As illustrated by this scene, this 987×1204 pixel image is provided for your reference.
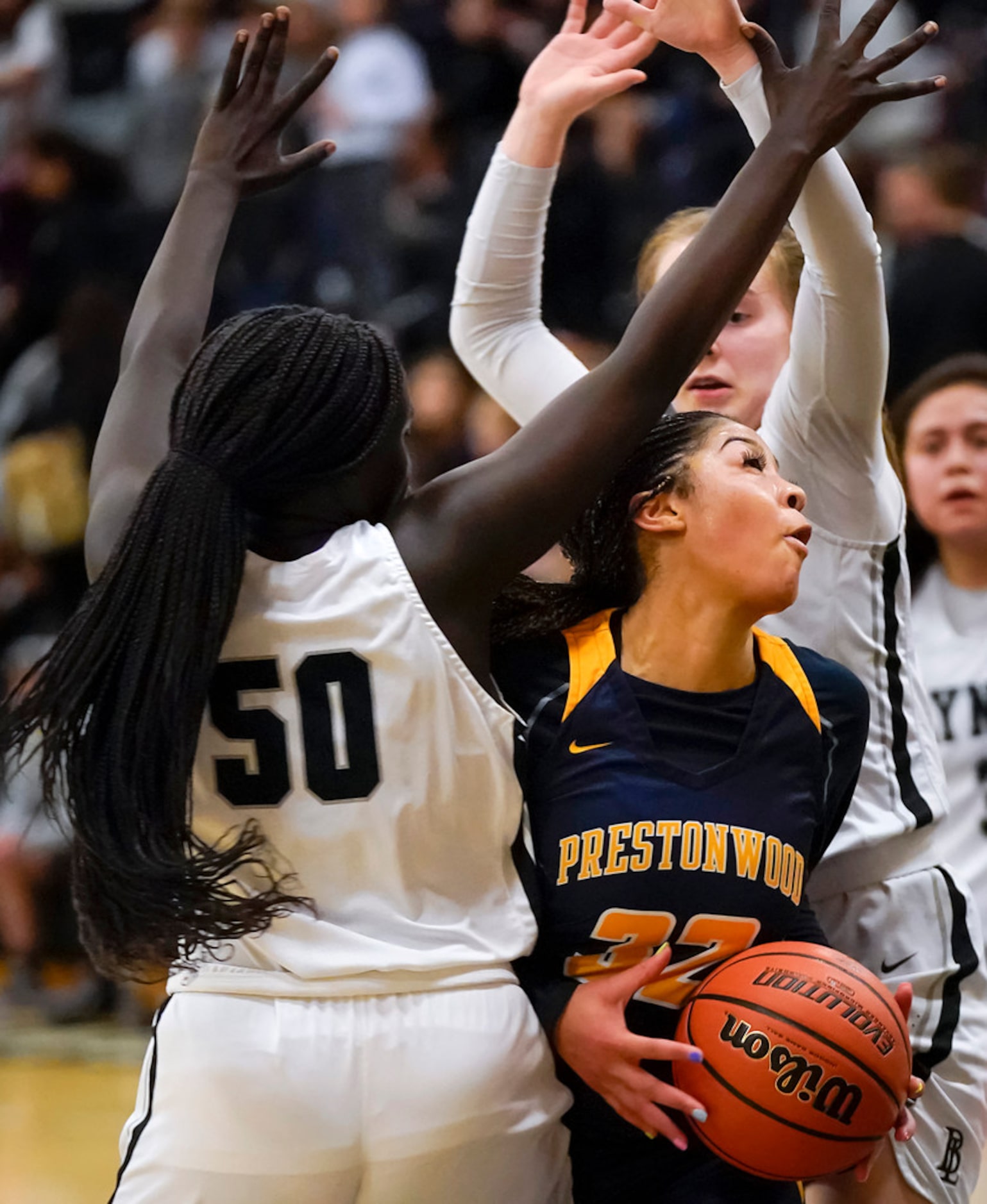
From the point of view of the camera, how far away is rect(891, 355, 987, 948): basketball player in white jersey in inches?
157

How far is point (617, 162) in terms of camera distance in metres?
7.72

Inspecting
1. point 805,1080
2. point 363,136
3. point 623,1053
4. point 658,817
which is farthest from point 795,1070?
Answer: point 363,136

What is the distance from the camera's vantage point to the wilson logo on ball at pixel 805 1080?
220 cm

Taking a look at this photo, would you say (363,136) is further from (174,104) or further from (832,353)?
(832,353)

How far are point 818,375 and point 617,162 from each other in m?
5.46

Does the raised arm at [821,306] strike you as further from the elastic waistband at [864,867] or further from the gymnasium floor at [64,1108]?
the gymnasium floor at [64,1108]

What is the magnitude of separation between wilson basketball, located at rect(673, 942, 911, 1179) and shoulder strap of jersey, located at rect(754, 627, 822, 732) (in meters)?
0.39

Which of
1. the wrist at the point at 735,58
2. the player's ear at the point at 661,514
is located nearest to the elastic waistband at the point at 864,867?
the player's ear at the point at 661,514

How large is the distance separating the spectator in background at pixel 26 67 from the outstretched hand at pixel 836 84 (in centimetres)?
827

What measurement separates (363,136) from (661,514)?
663 cm

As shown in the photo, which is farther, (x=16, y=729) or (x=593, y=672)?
(x=593, y=672)

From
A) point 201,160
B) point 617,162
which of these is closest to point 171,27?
point 617,162

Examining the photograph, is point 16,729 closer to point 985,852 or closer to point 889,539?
point 889,539

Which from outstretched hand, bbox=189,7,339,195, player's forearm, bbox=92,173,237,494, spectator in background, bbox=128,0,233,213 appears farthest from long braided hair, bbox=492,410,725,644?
spectator in background, bbox=128,0,233,213
